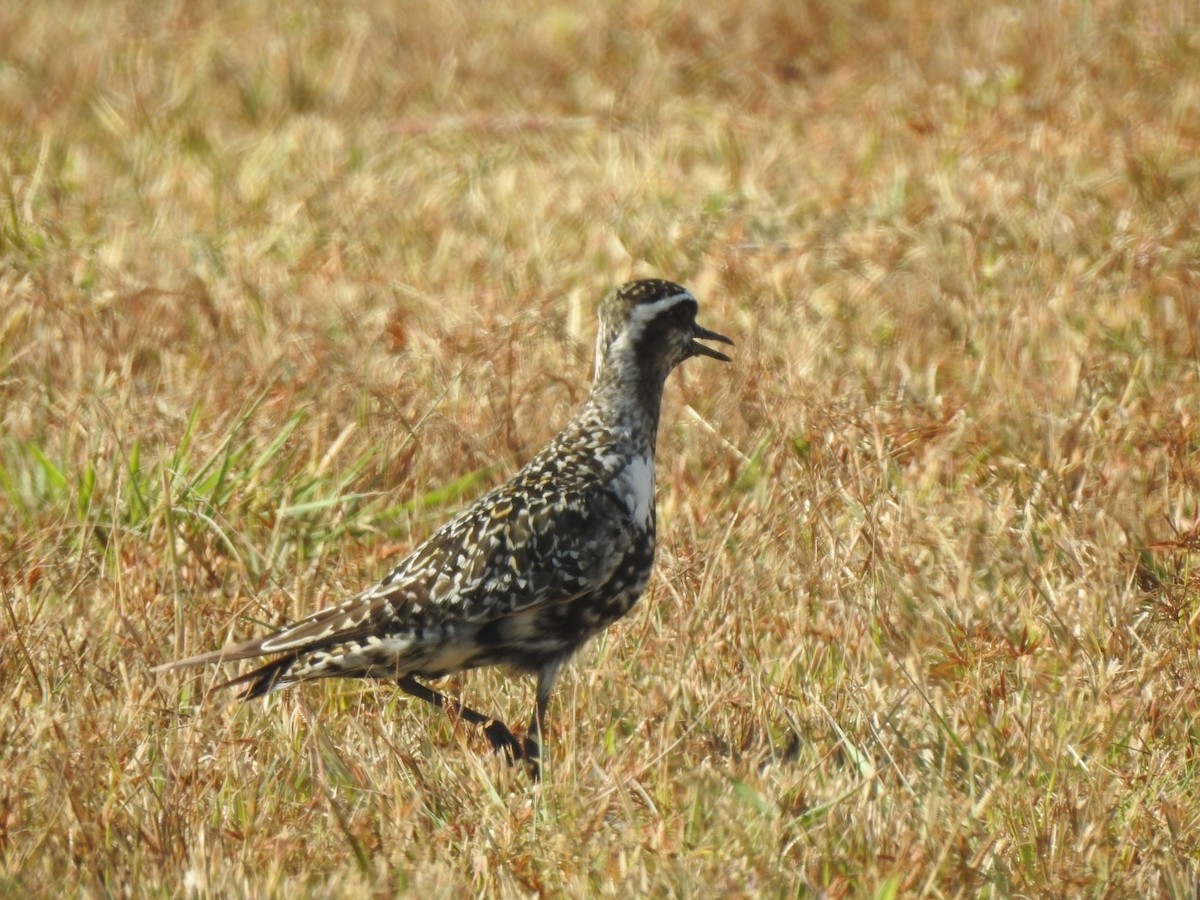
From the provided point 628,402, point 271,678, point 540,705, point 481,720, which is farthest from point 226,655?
point 628,402

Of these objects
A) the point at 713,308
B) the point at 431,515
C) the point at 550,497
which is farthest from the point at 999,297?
the point at 550,497

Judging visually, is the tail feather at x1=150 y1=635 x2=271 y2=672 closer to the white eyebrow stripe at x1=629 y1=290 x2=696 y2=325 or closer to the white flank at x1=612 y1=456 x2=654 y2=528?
the white flank at x1=612 y1=456 x2=654 y2=528

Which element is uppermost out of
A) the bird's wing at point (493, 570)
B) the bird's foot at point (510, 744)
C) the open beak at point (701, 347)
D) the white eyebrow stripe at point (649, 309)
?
the white eyebrow stripe at point (649, 309)

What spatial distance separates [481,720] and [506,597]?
0.34 metres

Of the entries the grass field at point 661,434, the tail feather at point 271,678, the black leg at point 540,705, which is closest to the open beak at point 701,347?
the grass field at point 661,434

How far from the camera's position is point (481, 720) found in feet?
16.7

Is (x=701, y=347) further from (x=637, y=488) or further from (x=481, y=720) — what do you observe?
(x=481, y=720)

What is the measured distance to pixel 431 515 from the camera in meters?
6.38

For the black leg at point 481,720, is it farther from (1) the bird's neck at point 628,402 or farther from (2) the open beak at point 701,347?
(2) the open beak at point 701,347

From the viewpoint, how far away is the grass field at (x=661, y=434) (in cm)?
434

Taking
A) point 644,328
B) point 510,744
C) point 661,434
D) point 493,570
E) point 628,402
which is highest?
point 644,328

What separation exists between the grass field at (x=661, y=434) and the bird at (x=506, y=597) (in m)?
0.13

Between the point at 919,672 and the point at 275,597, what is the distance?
1.98m

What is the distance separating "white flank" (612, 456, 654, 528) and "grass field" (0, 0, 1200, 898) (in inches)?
14.3
